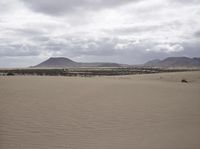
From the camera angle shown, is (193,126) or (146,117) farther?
(146,117)

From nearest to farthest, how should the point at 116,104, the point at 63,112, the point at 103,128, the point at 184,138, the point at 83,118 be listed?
the point at 184,138 → the point at 103,128 → the point at 83,118 → the point at 63,112 → the point at 116,104

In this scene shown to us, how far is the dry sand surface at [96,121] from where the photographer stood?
23.8 feet

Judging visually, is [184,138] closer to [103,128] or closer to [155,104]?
[103,128]

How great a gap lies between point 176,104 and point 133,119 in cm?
372

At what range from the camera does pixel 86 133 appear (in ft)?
26.6

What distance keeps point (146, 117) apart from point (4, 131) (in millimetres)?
4502

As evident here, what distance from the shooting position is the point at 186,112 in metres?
11.3

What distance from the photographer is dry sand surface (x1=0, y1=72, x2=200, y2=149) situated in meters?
7.25

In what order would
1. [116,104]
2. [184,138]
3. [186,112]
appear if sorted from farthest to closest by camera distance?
[116,104]
[186,112]
[184,138]

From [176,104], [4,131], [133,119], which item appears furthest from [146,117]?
[4,131]

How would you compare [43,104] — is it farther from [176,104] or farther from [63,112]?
[176,104]

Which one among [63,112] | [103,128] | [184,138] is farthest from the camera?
[63,112]

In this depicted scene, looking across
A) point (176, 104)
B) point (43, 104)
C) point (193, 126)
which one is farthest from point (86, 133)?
point (176, 104)

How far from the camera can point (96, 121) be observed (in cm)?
940
